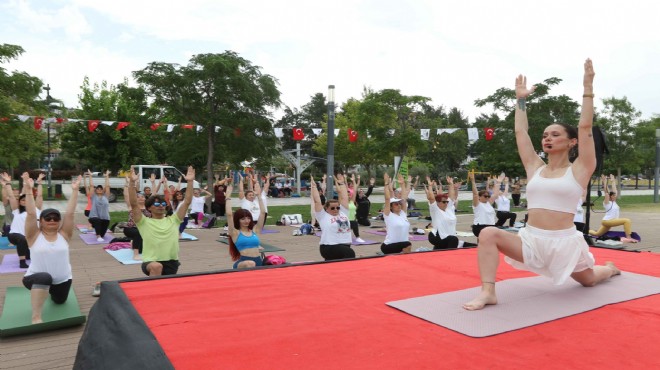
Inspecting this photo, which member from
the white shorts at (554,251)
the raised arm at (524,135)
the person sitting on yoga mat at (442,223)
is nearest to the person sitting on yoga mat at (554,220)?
the white shorts at (554,251)

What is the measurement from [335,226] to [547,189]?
12.3 feet

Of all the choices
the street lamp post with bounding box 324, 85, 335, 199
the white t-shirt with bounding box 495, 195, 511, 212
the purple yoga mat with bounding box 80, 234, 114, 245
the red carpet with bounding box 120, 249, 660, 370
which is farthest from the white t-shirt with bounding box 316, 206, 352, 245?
the white t-shirt with bounding box 495, 195, 511, 212

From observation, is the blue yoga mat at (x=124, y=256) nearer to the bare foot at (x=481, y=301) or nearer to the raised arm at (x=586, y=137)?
the bare foot at (x=481, y=301)

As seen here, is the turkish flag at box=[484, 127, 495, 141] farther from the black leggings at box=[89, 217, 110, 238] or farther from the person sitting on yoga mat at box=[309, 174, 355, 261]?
the black leggings at box=[89, 217, 110, 238]

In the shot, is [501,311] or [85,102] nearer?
[501,311]

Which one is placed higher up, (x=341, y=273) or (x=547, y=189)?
(x=547, y=189)

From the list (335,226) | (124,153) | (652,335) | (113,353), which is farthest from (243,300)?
(124,153)

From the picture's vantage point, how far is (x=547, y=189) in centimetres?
330

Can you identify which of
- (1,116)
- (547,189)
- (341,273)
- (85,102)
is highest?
(85,102)

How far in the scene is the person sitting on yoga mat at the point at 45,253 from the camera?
181 inches

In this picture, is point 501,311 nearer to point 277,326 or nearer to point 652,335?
point 652,335

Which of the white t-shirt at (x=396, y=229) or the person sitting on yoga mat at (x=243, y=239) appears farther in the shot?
the white t-shirt at (x=396, y=229)

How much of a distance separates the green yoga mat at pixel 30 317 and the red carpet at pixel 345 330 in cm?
151

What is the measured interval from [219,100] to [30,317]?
1375 cm
